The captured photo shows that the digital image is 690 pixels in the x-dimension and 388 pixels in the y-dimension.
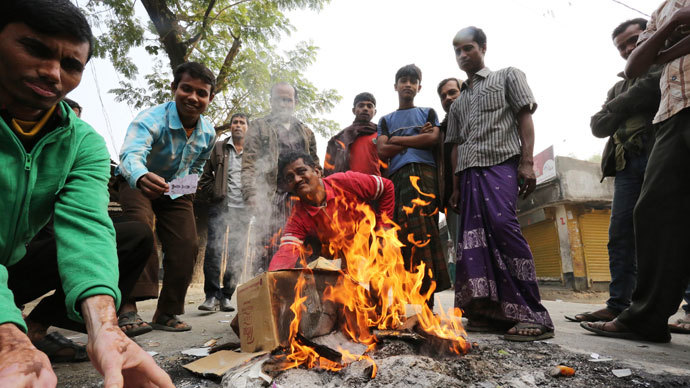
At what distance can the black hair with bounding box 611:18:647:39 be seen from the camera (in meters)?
3.45

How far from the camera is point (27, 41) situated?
1.23 m

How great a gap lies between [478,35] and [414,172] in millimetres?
1364

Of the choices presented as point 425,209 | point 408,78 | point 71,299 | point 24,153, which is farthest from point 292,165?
point 71,299

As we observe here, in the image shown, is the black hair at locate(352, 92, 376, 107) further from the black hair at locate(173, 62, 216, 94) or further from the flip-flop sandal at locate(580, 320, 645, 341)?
the flip-flop sandal at locate(580, 320, 645, 341)

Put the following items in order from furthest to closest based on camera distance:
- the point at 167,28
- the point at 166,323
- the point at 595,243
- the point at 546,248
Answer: the point at 546,248 → the point at 595,243 → the point at 167,28 → the point at 166,323

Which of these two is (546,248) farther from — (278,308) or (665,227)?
(278,308)

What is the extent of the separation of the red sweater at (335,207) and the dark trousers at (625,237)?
1975mm

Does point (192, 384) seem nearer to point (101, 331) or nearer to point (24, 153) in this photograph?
point (101, 331)

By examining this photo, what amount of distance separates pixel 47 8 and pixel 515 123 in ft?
10.0

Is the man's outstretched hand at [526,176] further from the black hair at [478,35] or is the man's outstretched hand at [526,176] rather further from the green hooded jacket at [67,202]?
the green hooded jacket at [67,202]

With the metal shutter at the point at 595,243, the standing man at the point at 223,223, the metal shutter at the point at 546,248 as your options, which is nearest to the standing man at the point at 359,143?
the standing man at the point at 223,223

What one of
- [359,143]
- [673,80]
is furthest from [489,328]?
[359,143]

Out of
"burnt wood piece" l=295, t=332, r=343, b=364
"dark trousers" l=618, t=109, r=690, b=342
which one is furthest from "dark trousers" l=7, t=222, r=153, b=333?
"dark trousers" l=618, t=109, r=690, b=342

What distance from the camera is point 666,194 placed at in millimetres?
2209
